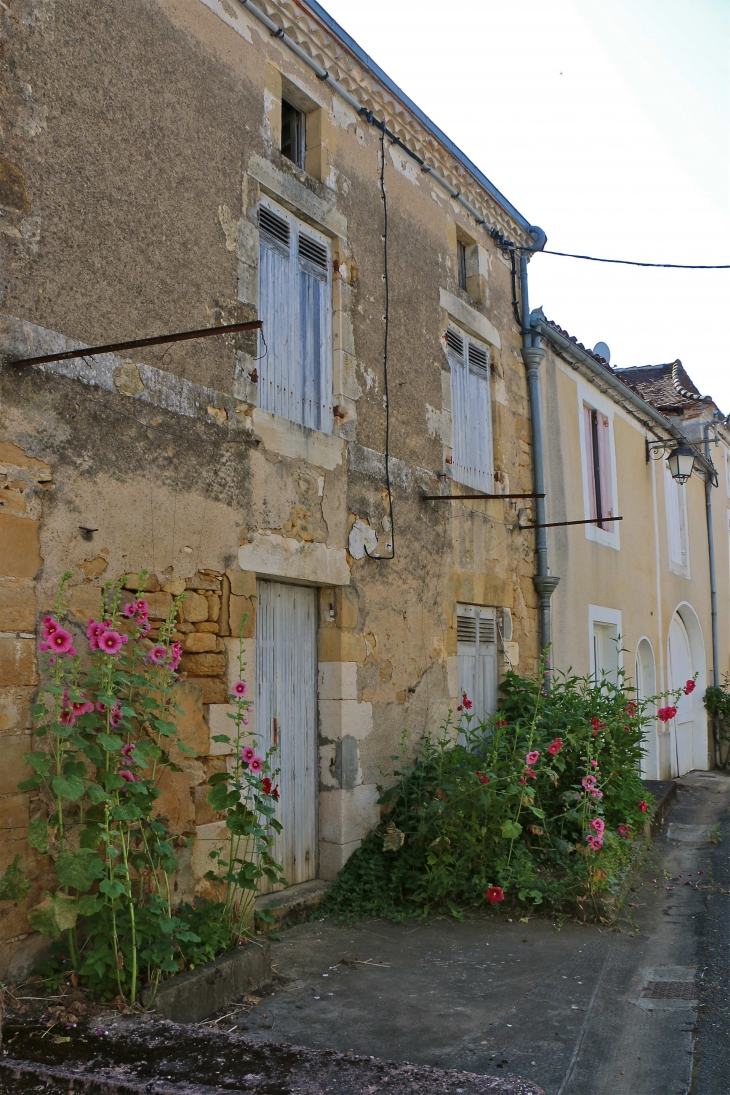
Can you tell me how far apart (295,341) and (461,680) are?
311 cm

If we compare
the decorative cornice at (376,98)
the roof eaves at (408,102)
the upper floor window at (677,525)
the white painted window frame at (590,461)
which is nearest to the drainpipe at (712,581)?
the upper floor window at (677,525)

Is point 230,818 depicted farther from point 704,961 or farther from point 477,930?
point 704,961

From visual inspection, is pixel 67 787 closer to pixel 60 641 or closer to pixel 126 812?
pixel 126 812

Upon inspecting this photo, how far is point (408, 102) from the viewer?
23.2 feet

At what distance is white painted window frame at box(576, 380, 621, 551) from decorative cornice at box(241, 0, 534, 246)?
91.2 inches

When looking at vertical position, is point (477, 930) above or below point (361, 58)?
below

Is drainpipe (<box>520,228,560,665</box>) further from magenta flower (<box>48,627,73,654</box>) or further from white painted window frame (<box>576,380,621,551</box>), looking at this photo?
magenta flower (<box>48,627,73,654</box>)

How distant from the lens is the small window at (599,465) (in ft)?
34.0

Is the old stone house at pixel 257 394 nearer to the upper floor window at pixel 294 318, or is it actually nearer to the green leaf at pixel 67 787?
the upper floor window at pixel 294 318

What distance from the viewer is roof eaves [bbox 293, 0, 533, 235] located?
20.2 feet

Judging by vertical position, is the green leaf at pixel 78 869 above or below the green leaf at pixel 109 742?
below

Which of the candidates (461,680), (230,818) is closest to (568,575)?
(461,680)

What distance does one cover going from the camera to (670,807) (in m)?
10.0

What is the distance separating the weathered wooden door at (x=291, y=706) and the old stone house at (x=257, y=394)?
0.06 ft
